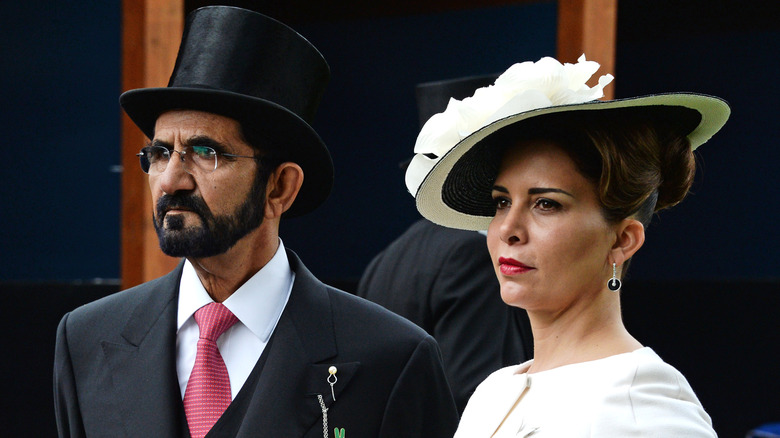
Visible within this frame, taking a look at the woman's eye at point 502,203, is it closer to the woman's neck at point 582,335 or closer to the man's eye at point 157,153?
the woman's neck at point 582,335

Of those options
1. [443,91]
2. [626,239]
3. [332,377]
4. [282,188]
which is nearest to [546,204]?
[626,239]

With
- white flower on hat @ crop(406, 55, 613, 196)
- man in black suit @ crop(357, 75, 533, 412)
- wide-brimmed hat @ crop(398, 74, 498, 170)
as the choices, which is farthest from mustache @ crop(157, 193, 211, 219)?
wide-brimmed hat @ crop(398, 74, 498, 170)

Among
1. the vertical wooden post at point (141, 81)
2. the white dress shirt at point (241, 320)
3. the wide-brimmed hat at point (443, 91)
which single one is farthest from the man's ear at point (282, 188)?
the vertical wooden post at point (141, 81)

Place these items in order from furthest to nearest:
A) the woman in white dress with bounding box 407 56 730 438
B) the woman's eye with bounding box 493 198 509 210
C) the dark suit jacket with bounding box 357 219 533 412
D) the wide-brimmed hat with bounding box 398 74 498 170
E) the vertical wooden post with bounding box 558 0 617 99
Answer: the vertical wooden post with bounding box 558 0 617 99 → the wide-brimmed hat with bounding box 398 74 498 170 → the dark suit jacket with bounding box 357 219 533 412 → the woman's eye with bounding box 493 198 509 210 → the woman in white dress with bounding box 407 56 730 438

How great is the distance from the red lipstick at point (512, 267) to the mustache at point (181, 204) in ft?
2.43

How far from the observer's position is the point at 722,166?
22.9 feet

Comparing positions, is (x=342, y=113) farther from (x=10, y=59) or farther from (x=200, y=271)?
(x=200, y=271)

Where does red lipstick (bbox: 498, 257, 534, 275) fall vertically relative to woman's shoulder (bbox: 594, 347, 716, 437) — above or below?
above

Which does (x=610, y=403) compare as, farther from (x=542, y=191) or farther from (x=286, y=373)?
(x=286, y=373)

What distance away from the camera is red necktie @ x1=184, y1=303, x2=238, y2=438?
210 centimetres

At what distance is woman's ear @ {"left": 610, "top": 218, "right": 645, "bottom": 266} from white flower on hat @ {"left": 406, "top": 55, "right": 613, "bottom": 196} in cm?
22

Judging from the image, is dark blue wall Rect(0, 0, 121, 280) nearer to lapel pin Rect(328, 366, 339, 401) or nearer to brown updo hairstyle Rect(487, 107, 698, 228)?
lapel pin Rect(328, 366, 339, 401)

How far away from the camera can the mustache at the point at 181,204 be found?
83.9 inches

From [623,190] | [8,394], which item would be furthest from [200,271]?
[8,394]
